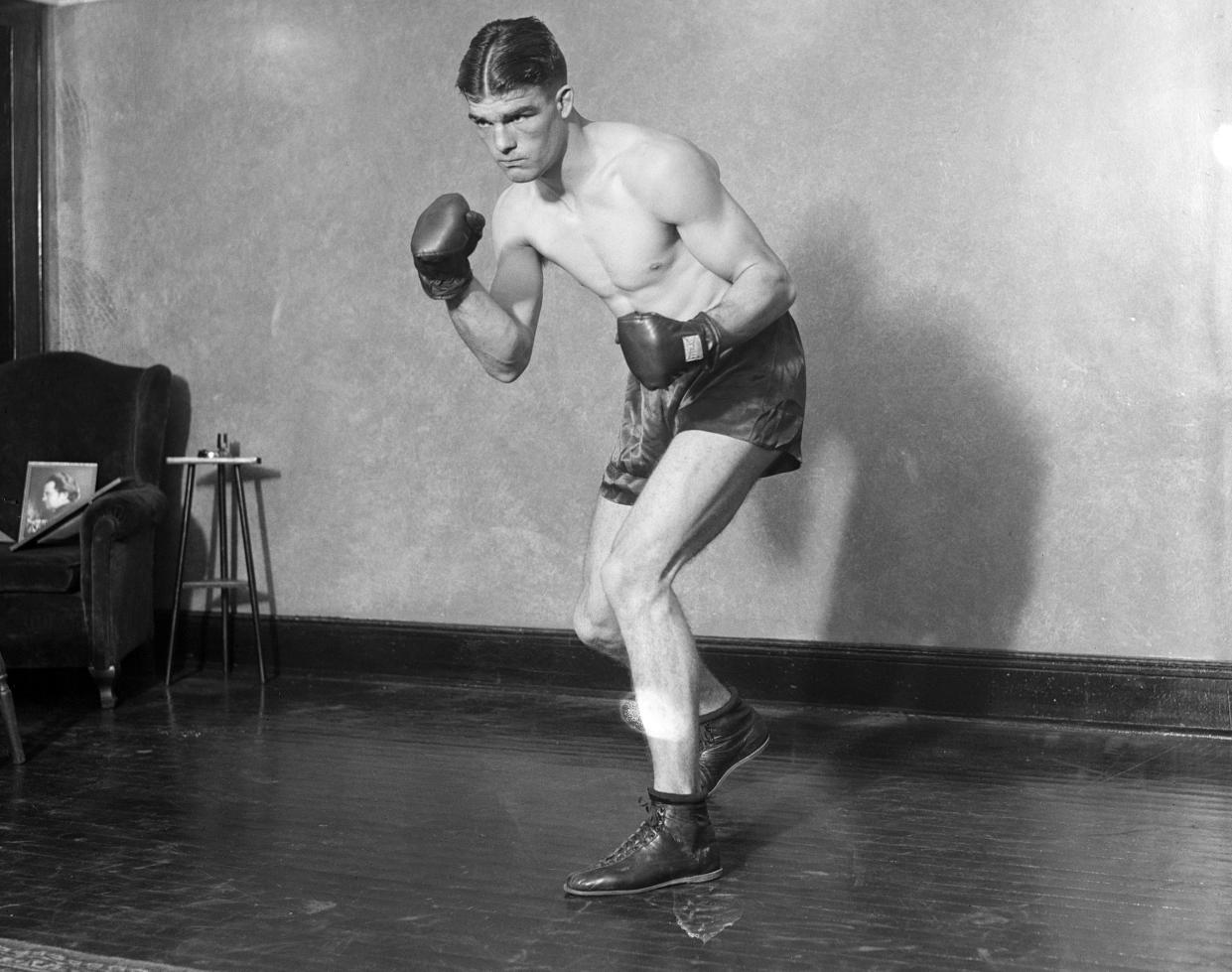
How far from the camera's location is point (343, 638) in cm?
492

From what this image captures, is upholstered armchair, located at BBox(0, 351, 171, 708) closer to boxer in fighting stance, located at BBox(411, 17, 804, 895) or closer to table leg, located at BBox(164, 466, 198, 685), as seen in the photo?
table leg, located at BBox(164, 466, 198, 685)

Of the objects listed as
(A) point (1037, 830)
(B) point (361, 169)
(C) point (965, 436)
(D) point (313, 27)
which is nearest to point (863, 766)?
(A) point (1037, 830)

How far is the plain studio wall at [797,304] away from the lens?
12.9 ft

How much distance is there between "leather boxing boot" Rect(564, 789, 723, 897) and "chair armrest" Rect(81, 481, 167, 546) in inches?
96.9

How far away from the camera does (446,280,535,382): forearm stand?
2.66 meters

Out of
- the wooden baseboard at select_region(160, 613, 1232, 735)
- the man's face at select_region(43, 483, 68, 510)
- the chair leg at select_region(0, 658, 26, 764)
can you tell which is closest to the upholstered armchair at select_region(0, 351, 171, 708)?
the man's face at select_region(43, 483, 68, 510)

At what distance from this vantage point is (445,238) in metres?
2.50

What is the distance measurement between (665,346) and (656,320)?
0.16 ft

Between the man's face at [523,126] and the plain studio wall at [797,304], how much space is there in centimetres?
182

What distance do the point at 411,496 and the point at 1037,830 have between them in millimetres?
2565

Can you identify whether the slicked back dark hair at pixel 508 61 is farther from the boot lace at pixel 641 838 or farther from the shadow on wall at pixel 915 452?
the shadow on wall at pixel 915 452

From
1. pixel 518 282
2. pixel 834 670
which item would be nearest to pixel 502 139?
pixel 518 282

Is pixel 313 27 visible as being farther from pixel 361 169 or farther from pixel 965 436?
pixel 965 436

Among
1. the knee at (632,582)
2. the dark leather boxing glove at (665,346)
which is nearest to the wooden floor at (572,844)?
the knee at (632,582)
